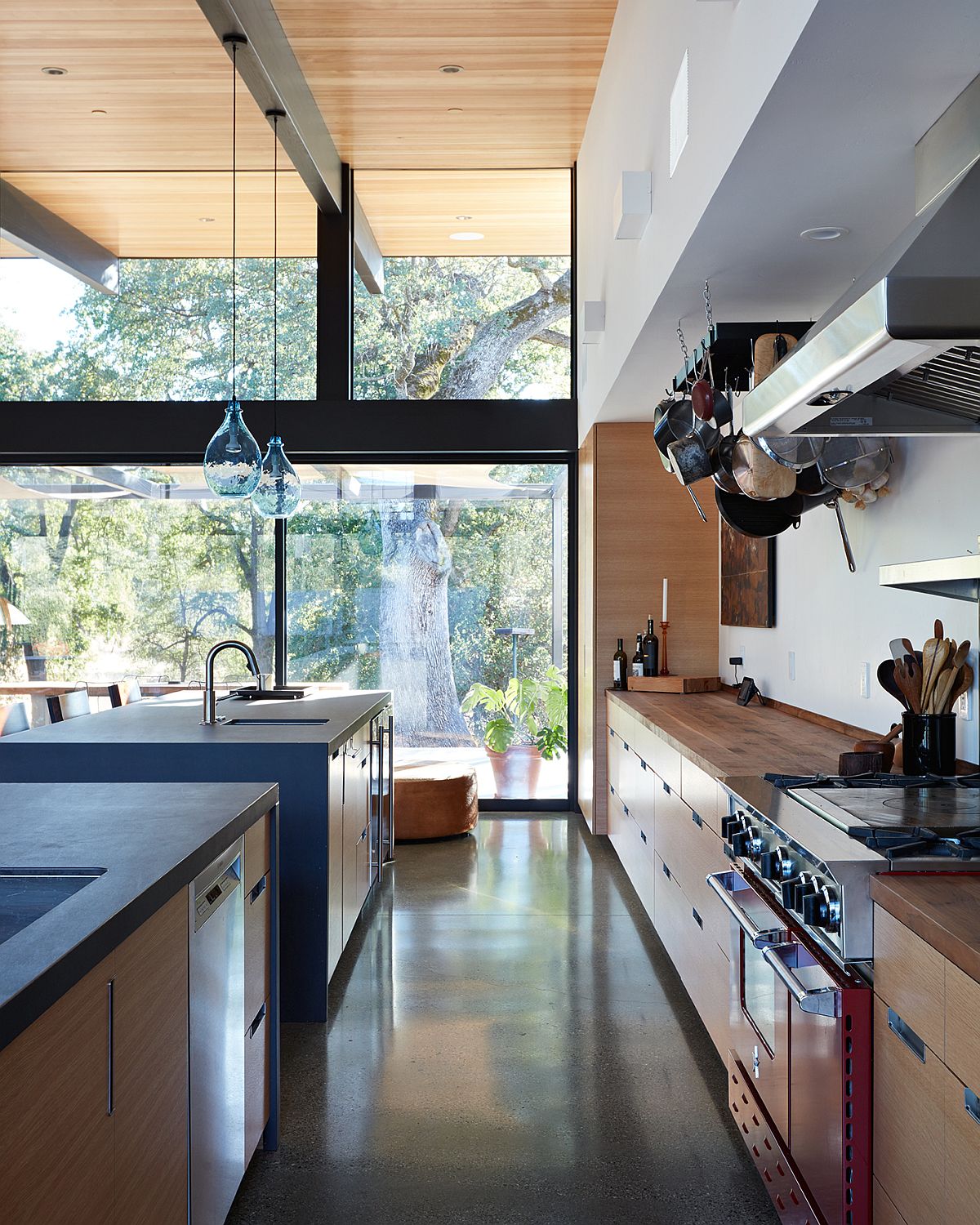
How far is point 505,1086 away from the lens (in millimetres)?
2789

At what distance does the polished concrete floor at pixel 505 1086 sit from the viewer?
226 cm

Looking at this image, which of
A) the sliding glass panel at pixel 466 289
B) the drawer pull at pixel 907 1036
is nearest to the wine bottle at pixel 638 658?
the sliding glass panel at pixel 466 289

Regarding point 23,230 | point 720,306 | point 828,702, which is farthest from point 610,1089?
point 23,230

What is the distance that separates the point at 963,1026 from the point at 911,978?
18cm

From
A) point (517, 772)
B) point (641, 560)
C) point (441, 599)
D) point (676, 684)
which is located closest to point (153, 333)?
point (441, 599)

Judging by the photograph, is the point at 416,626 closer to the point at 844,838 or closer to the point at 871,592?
the point at 871,592

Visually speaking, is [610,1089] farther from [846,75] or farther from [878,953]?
[846,75]

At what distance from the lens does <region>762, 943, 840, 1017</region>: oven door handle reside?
165cm

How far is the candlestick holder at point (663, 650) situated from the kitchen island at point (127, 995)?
3.47 meters

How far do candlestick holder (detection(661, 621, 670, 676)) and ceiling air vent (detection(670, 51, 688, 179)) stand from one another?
→ 116 inches

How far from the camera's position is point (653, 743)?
392 cm

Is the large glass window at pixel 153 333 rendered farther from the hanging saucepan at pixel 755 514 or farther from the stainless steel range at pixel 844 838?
the stainless steel range at pixel 844 838

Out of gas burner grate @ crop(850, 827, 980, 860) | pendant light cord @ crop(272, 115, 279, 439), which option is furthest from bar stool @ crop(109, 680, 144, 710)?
gas burner grate @ crop(850, 827, 980, 860)

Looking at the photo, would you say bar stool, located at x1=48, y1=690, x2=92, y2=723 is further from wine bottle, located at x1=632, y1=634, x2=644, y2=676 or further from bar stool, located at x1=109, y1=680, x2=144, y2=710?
wine bottle, located at x1=632, y1=634, x2=644, y2=676
